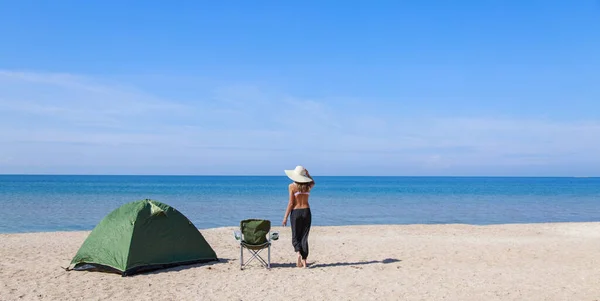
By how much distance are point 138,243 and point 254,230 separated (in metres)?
2.02

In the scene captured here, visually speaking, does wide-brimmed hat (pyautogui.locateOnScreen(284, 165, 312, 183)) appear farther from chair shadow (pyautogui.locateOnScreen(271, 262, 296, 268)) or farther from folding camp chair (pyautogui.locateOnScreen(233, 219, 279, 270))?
chair shadow (pyautogui.locateOnScreen(271, 262, 296, 268))

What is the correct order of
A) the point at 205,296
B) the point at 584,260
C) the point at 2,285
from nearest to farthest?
the point at 205,296
the point at 2,285
the point at 584,260

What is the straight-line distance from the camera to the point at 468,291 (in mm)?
8352

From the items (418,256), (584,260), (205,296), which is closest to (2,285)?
(205,296)

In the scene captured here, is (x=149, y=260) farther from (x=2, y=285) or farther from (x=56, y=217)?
(x=56, y=217)

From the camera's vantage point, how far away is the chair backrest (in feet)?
31.5

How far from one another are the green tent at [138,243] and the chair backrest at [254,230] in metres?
1.33

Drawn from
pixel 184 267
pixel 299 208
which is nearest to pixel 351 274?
pixel 299 208

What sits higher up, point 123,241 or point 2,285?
point 123,241

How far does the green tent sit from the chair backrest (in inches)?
52.5

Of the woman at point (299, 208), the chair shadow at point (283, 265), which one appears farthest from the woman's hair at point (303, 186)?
the chair shadow at point (283, 265)

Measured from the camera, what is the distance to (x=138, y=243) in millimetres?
9547

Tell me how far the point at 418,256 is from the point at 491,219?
1753 cm

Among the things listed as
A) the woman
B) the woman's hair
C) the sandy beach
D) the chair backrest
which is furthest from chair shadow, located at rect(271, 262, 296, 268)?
the woman's hair
